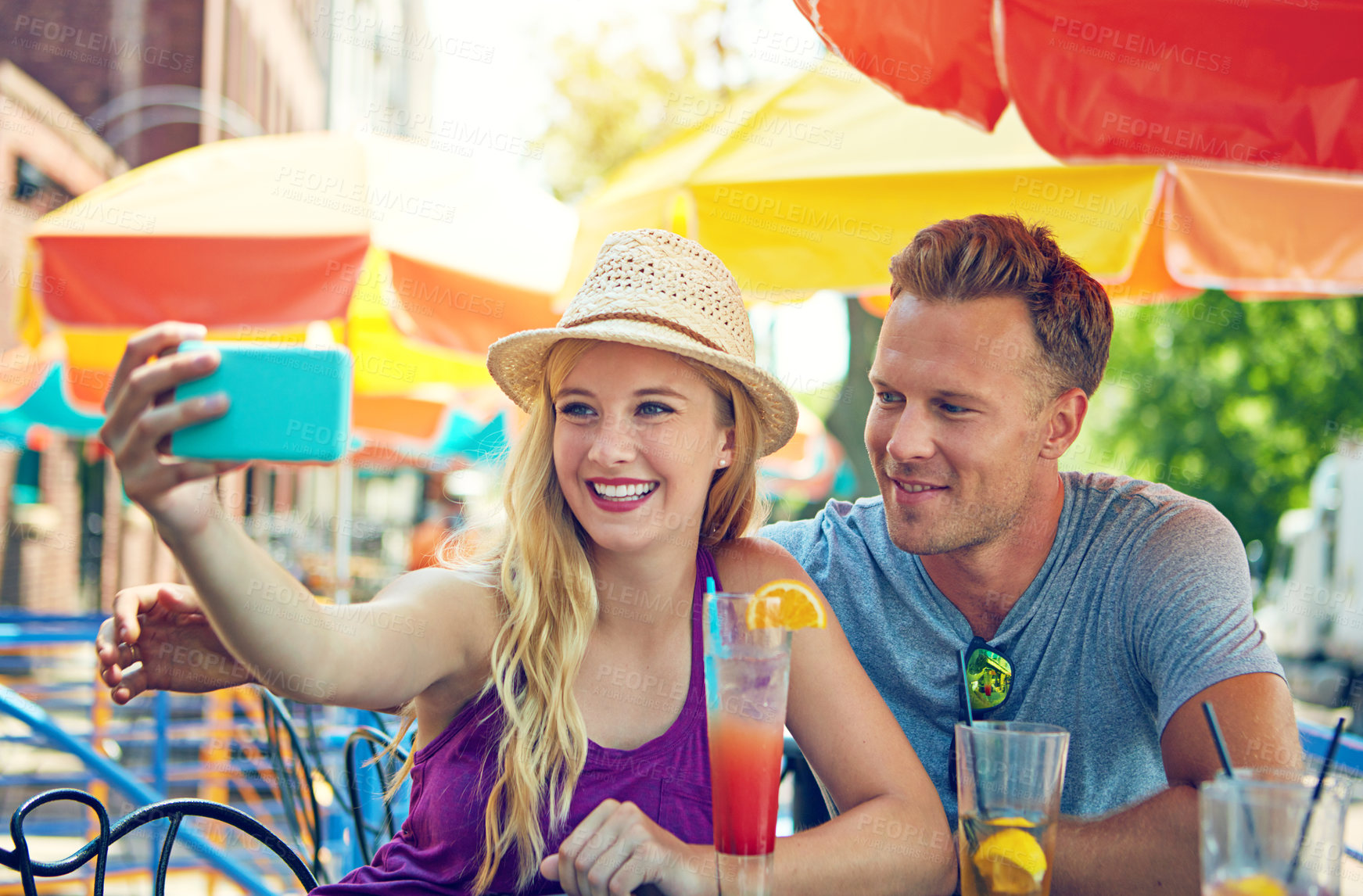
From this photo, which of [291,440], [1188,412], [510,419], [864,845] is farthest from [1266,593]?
[291,440]

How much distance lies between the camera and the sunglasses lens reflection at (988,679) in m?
2.24

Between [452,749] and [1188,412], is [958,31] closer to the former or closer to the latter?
[452,749]

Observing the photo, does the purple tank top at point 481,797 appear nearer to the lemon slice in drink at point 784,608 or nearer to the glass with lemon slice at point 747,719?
the glass with lemon slice at point 747,719

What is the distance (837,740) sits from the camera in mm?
2018

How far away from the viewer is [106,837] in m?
1.77

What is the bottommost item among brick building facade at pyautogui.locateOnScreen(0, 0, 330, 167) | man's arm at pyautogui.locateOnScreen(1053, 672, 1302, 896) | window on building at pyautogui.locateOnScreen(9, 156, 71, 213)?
man's arm at pyautogui.locateOnScreen(1053, 672, 1302, 896)

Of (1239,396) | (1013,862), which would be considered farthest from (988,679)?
(1239,396)

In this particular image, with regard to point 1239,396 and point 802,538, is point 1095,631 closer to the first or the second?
point 802,538

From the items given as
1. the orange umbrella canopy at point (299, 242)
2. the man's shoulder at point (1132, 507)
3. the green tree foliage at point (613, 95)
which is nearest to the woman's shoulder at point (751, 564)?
the man's shoulder at point (1132, 507)

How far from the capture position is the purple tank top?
1.91 m

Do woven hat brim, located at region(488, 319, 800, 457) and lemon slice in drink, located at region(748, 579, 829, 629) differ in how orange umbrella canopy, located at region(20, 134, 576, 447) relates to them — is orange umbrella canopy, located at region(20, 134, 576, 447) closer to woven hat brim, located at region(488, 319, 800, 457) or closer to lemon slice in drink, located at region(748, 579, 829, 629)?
woven hat brim, located at region(488, 319, 800, 457)

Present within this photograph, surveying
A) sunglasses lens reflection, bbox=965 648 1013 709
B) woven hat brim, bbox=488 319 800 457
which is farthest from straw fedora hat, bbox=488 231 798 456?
sunglasses lens reflection, bbox=965 648 1013 709

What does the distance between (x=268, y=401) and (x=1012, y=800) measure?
1.03 meters

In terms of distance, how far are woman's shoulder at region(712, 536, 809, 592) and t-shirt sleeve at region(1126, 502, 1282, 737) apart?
708 mm
